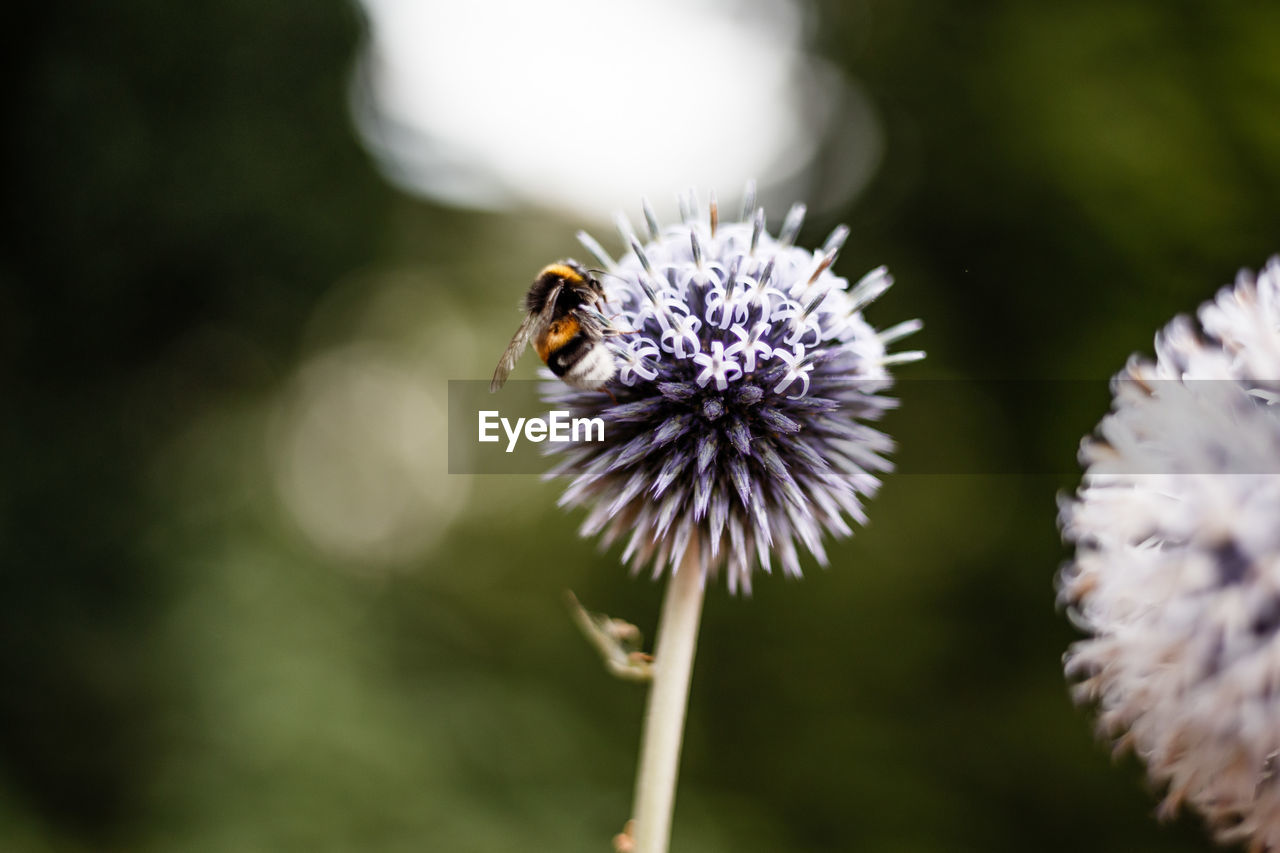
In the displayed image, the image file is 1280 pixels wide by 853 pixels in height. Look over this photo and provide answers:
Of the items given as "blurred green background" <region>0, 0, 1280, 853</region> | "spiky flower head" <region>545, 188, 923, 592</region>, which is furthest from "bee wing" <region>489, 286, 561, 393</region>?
"blurred green background" <region>0, 0, 1280, 853</region>

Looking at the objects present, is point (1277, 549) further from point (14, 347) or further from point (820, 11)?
point (14, 347)

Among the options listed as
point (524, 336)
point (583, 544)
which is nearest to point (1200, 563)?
point (524, 336)

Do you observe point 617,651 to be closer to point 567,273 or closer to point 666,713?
point 666,713

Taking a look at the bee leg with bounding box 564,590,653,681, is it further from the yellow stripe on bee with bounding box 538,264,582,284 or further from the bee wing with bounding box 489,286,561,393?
the yellow stripe on bee with bounding box 538,264,582,284

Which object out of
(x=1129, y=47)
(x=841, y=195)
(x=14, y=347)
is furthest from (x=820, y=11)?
(x=14, y=347)

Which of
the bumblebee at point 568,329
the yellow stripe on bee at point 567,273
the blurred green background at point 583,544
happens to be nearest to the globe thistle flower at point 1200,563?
the bumblebee at point 568,329

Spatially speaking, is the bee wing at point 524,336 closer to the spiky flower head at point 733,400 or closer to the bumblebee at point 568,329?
the bumblebee at point 568,329

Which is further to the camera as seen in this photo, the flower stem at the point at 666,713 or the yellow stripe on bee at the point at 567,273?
the yellow stripe on bee at the point at 567,273
